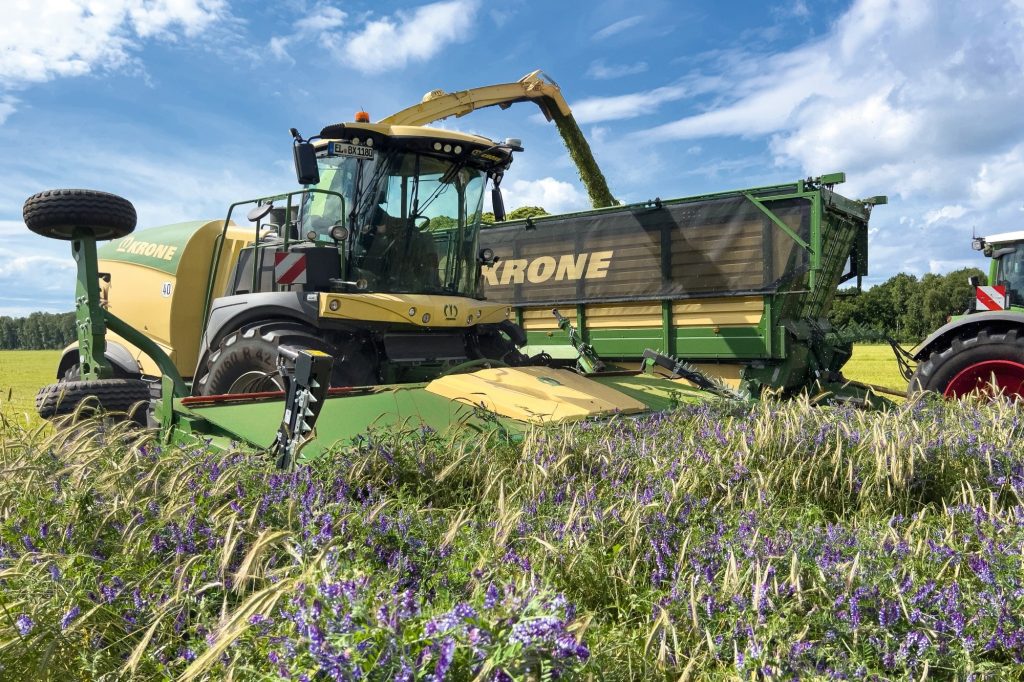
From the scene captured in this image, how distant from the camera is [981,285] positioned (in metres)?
8.44

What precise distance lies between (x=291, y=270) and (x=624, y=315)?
14.6 ft

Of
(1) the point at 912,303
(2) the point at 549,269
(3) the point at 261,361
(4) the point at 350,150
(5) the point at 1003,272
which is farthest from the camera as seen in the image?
(1) the point at 912,303

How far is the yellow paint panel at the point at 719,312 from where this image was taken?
754 cm

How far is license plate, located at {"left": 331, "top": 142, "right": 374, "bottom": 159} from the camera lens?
5.25 m

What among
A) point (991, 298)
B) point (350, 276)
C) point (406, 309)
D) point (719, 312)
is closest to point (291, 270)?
point (350, 276)

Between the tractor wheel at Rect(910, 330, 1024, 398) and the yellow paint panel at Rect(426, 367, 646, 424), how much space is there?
13.1 feet

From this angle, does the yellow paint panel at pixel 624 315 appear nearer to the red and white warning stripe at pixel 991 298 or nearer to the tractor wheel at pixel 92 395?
the red and white warning stripe at pixel 991 298

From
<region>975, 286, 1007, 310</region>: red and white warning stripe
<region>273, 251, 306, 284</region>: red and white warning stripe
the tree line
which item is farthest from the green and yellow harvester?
the tree line

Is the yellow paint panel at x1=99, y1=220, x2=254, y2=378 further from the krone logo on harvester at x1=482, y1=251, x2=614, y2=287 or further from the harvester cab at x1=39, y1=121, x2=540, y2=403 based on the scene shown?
the krone logo on harvester at x1=482, y1=251, x2=614, y2=287

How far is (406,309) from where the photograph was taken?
16.9ft

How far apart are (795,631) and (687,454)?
1496mm

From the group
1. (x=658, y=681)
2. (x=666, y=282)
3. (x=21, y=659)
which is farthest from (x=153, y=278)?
(x=658, y=681)

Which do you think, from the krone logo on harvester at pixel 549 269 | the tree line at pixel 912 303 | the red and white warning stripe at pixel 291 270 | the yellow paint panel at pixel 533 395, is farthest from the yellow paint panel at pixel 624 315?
the tree line at pixel 912 303

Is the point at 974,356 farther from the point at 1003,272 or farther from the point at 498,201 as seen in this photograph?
the point at 498,201
